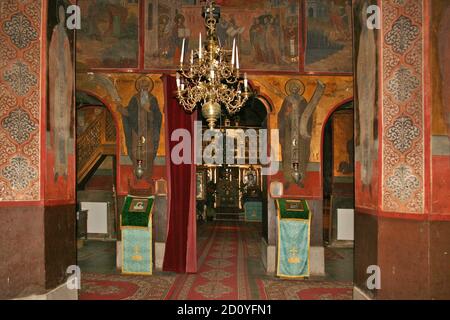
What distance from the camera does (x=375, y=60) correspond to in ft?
13.1

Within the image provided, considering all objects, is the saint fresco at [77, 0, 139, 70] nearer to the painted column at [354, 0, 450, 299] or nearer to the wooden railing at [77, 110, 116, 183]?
the wooden railing at [77, 110, 116, 183]

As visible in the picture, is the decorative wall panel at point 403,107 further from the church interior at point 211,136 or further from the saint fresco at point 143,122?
the saint fresco at point 143,122

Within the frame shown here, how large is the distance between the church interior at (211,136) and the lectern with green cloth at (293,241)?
0.08 feet

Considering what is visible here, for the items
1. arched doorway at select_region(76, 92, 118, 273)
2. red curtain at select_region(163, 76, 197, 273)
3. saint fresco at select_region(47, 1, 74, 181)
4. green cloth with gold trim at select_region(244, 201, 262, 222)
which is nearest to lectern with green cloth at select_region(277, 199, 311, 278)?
red curtain at select_region(163, 76, 197, 273)

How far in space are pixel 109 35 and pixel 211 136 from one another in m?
2.78

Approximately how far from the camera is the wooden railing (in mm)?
9820

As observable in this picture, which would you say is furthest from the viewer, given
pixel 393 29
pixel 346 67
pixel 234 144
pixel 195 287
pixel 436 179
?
pixel 234 144

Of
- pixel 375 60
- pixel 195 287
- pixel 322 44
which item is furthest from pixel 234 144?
pixel 375 60

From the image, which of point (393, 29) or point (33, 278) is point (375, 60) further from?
point (33, 278)

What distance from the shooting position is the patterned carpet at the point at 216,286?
16.5 ft

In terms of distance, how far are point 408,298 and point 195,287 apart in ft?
9.88

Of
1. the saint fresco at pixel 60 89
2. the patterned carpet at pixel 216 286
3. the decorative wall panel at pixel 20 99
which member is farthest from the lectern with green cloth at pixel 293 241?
the decorative wall panel at pixel 20 99

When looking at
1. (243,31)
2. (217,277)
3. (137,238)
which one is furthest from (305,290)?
(243,31)

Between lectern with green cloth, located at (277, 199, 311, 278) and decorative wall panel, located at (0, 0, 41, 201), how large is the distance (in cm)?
391
